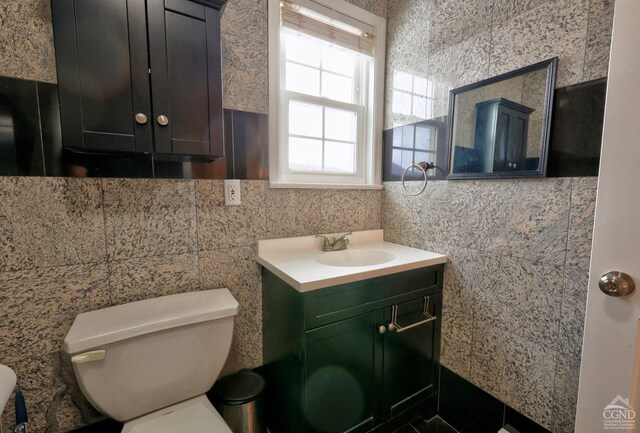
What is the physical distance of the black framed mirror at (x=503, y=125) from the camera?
1091 mm

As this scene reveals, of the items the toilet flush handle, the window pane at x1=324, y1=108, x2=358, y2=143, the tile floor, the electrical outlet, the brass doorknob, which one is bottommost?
the tile floor

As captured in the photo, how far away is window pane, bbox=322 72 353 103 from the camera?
1721 millimetres

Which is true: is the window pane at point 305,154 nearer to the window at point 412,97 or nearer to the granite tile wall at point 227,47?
the granite tile wall at point 227,47

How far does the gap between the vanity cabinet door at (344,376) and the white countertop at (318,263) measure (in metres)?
0.20

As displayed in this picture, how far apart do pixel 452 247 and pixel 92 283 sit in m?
1.68

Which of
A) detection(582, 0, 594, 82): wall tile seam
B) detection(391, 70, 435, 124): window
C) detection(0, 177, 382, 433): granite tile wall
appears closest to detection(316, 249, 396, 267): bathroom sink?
detection(0, 177, 382, 433): granite tile wall

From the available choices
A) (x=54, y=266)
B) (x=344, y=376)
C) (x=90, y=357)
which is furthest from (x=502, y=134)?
(x=54, y=266)

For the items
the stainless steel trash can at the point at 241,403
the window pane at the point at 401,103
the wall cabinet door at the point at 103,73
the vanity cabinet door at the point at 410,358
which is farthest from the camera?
the window pane at the point at 401,103

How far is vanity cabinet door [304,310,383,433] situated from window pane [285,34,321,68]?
145 cm

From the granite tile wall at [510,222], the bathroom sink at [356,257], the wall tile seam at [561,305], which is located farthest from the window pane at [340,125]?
the wall tile seam at [561,305]

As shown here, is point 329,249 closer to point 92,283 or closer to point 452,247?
point 452,247

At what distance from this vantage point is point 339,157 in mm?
1810

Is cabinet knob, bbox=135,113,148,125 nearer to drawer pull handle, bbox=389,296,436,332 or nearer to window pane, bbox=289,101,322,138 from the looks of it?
window pane, bbox=289,101,322,138

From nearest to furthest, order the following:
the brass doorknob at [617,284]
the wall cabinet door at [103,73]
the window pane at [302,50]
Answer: the brass doorknob at [617,284] → the wall cabinet door at [103,73] → the window pane at [302,50]
